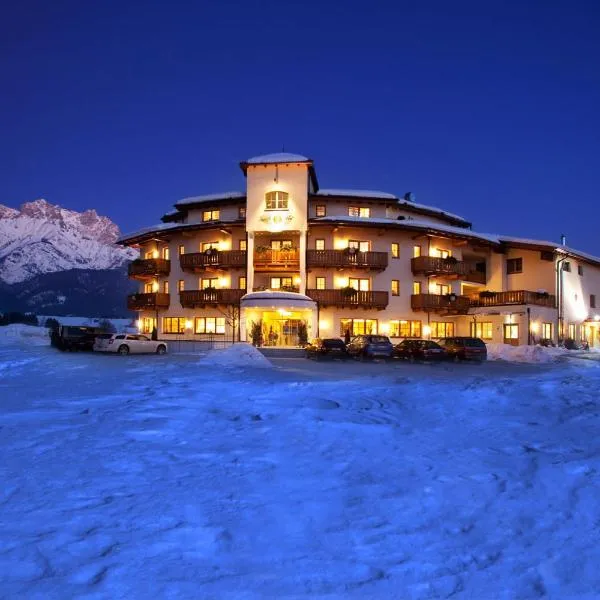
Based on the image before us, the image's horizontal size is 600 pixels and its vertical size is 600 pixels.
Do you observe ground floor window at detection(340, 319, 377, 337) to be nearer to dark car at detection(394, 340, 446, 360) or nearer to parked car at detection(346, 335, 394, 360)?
parked car at detection(346, 335, 394, 360)

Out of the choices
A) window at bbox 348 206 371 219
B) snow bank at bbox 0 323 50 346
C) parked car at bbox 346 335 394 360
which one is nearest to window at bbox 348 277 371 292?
window at bbox 348 206 371 219

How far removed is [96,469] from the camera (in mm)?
6680

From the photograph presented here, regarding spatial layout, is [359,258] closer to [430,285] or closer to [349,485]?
[430,285]

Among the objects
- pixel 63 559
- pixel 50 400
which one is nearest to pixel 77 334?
pixel 50 400

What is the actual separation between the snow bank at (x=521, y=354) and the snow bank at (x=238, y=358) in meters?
17.3

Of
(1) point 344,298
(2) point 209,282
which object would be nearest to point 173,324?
(2) point 209,282

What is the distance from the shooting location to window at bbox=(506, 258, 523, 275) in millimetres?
47062

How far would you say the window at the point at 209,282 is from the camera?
43.5 meters

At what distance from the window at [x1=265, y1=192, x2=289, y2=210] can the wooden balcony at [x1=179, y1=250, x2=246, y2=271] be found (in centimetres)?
430

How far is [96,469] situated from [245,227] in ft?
119

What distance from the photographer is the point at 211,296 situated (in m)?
41.2

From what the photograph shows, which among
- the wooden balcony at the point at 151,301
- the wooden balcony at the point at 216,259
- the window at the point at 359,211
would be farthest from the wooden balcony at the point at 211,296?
the window at the point at 359,211

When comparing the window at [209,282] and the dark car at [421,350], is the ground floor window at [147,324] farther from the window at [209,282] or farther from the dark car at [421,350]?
the dark car at [421,350]

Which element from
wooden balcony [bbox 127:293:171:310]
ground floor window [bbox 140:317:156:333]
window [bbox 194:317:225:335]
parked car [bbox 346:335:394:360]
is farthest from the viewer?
ground floor window [bbox 140:317:156:333]
